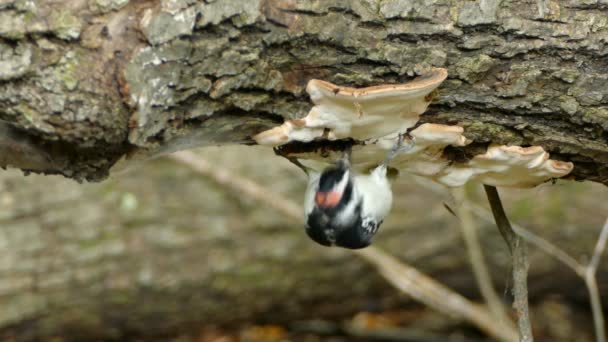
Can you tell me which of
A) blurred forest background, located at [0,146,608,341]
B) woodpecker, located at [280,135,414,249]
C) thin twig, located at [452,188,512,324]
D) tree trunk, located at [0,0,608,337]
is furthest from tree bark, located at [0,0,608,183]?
blurred forest background, located at [0,146,608,341]

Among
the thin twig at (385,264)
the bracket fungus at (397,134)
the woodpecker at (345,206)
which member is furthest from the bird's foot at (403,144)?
the thin twig at (385,264)

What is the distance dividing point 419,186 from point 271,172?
0.82 metres

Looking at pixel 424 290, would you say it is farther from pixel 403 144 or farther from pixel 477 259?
pixel 403 144

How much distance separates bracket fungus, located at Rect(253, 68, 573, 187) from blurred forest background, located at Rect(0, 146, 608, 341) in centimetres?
217

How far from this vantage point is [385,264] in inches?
163

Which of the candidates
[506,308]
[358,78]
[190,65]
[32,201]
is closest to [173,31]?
[190,65]

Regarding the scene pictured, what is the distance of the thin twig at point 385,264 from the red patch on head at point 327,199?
1944mm

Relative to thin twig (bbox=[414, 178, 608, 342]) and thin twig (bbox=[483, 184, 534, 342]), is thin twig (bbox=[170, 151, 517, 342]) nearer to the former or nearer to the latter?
thin twig (bbox=[414, 178, 608, 342])

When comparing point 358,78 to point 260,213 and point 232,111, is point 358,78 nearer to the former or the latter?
point 232,111

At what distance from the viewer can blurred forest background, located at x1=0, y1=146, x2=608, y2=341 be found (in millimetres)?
3982

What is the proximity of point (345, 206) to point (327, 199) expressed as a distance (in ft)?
0.21

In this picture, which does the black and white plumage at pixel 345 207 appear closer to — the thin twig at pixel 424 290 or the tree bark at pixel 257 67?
the tree bark at pixel 257 67

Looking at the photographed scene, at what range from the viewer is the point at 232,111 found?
170cm

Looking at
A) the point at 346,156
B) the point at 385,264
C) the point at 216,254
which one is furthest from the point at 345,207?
the point at 216,254
